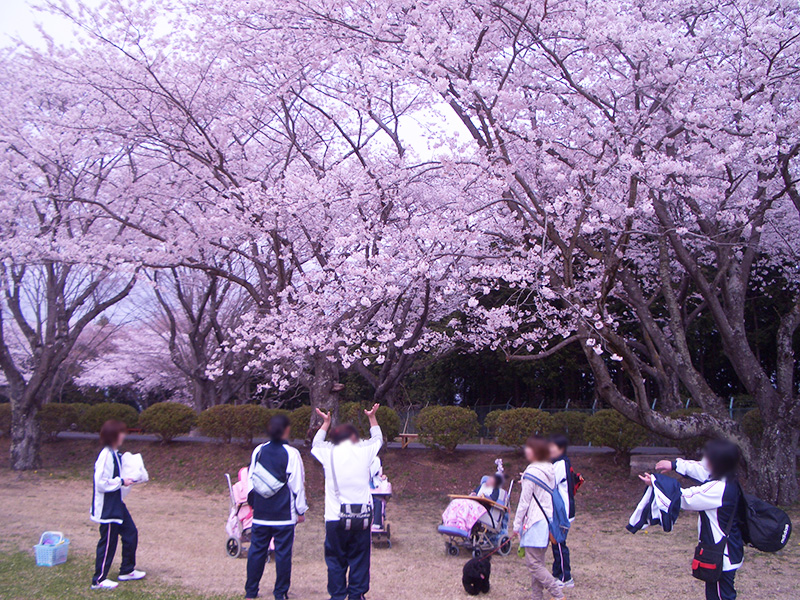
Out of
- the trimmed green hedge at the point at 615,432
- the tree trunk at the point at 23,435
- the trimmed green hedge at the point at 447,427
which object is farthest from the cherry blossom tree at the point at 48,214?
the trimmed green hedge at the point at 615,432

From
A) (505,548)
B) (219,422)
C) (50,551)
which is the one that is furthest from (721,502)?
(219,422)

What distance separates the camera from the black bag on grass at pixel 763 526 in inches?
153

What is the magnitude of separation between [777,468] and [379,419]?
22.0ft

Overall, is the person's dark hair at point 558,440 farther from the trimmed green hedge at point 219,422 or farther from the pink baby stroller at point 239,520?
the trimmed green hedge at point 219,422

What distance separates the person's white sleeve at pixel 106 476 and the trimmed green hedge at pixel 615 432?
27.8 ft

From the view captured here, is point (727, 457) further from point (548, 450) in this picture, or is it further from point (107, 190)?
point (107, 190)

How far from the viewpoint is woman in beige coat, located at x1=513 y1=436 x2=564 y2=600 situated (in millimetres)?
4586

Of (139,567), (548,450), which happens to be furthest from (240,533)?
(548,450)

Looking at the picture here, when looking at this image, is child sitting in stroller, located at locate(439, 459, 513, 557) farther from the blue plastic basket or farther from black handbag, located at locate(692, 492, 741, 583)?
the blue plastic basket

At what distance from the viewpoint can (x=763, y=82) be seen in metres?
8.05

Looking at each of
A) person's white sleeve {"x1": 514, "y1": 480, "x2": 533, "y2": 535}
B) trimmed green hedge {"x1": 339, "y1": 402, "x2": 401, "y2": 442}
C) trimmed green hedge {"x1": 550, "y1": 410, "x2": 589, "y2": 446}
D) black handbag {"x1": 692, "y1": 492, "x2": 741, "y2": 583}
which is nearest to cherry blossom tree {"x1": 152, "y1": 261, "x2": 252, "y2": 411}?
trimmed green hedge {"x1": 339, "y1": 402, "x2": 401, "y2": 442}

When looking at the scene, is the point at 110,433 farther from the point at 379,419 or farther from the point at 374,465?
the point at 379,419

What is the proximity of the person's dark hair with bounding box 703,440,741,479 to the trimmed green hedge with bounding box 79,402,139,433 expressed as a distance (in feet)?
46.3

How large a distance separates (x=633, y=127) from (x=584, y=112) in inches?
53.8
